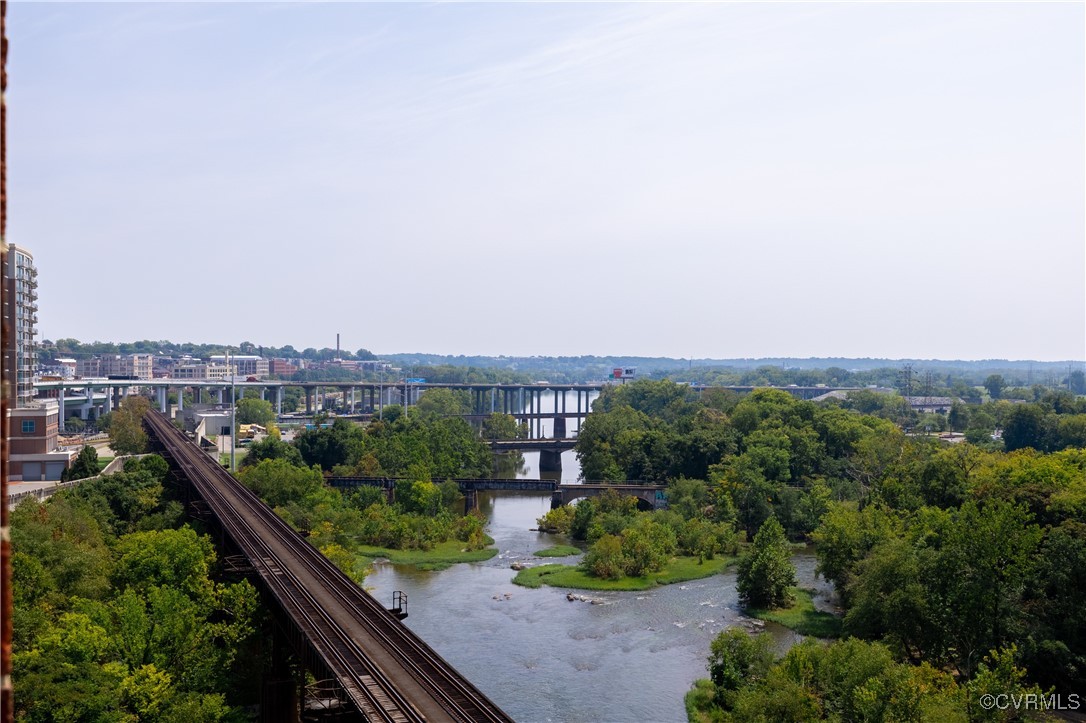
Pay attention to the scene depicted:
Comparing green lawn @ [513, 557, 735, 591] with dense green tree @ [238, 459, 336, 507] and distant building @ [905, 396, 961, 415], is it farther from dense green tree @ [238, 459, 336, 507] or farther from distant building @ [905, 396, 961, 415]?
distant building @ [905, 396, 961, 415]

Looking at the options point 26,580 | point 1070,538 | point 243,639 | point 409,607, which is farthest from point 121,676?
point 1070,538

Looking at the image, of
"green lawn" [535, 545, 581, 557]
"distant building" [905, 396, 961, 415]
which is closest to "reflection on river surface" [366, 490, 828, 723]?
"green lawn" [535, 545, 581, 557]

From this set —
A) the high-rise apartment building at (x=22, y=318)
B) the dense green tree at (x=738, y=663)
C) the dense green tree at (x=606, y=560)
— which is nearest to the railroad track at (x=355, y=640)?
the dense green tree at (x=738, y=663)

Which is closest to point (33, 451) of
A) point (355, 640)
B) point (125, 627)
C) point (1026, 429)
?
point (125, 627)

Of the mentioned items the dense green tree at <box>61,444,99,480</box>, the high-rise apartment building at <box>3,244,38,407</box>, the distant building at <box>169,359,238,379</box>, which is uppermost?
the high-rise apartment building at <box>3,244,38,407</box>

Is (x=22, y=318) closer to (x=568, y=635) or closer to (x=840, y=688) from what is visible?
(x=568, y=635)

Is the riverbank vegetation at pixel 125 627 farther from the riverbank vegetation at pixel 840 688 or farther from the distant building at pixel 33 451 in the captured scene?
the distant building at pixel 33 451
